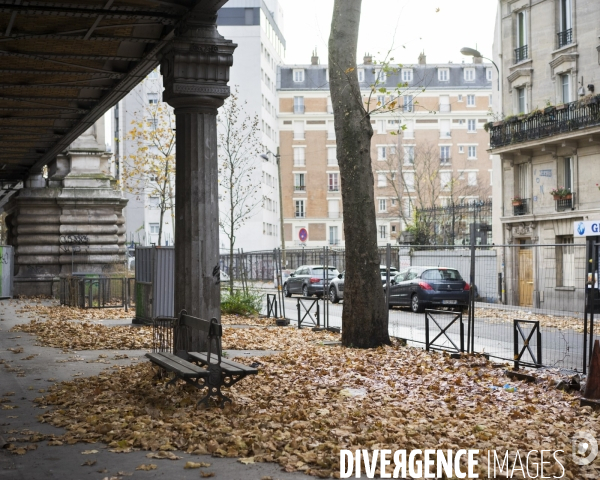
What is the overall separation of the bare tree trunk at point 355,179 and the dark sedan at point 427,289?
390 inches

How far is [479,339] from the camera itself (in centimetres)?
1587

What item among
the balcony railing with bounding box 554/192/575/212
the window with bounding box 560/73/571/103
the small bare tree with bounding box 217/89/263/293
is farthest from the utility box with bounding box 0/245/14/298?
the window with bounding box 560/73/571/103

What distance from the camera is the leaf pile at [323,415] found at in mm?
7848

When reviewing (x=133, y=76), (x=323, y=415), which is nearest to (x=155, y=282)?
(x=133, y=76)

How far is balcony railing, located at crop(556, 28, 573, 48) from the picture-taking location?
117 feet

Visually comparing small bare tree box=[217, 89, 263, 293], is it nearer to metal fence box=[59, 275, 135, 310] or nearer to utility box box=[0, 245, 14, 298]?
metal fence box=[59, 275, 135, 310]

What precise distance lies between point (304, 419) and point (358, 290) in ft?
25.8

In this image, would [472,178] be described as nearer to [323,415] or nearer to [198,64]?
[198,64]

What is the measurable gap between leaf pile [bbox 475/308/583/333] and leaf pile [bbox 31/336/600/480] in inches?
53.5

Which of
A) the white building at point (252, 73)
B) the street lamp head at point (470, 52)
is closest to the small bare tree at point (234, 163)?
the white building at point (252, 73)

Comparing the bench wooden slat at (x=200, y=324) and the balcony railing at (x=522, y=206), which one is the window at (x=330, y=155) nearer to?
the balcony railing at (x=522, y=206)

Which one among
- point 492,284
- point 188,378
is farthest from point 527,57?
point 188,378

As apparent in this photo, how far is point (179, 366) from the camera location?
10.2 meters

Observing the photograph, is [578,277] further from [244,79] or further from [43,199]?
[244,79]
